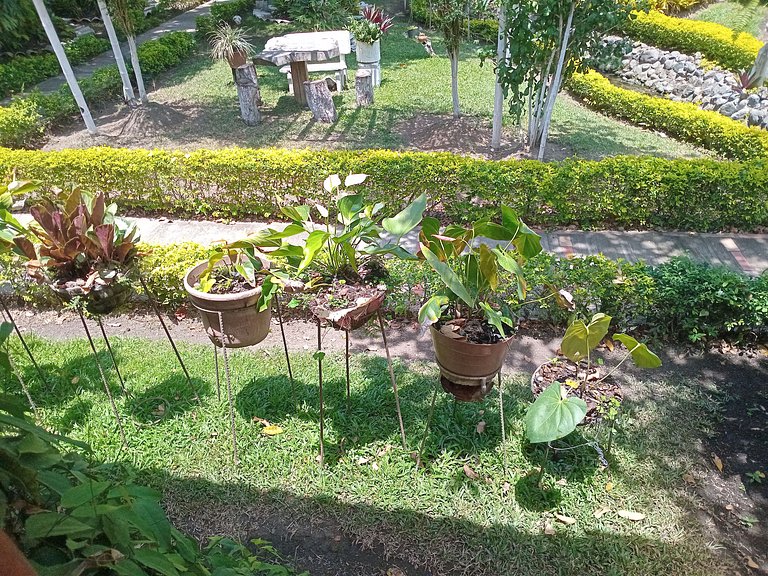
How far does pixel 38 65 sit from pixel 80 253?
10757 millimetres

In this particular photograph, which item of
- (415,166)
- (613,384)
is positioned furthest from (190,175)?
(613,384)

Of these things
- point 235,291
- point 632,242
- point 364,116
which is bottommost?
point 632,242

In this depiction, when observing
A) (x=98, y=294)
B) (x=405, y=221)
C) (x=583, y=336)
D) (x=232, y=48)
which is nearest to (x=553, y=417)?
(x=583, y=336)

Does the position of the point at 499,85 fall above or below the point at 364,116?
above

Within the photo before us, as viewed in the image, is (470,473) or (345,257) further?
(470,473)

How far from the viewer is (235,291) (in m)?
2.89

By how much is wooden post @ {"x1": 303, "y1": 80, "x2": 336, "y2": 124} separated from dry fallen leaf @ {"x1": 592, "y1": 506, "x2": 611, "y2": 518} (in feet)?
24.2

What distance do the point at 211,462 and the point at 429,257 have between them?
6.30 ft

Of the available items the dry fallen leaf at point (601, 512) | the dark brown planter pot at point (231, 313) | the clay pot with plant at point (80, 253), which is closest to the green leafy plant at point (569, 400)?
the dry fallen leaf at point (601, 512)

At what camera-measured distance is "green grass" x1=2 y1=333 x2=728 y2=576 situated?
8.59 feet

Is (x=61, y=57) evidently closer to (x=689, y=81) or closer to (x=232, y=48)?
(x=232, y=48)

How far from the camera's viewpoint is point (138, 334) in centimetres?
433

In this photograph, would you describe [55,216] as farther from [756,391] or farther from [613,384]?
[756,391]

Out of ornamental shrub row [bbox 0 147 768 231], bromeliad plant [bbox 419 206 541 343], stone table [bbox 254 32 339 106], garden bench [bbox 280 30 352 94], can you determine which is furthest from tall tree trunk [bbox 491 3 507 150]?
bromeliad plant [bbox 419 206 541 343]
